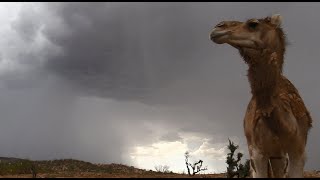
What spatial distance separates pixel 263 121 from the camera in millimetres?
8727

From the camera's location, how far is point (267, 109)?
8.74 m

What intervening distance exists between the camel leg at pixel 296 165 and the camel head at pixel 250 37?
6.12 ft

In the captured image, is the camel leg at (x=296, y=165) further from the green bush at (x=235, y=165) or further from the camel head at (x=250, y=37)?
the green bush at (x=235, y=165)

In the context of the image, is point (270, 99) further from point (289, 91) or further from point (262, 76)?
point (289, 91)

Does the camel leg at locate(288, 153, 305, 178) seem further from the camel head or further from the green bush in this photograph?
the green bush

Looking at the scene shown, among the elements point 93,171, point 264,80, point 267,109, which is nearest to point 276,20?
point 264,80

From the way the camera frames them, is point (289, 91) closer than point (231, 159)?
Yes

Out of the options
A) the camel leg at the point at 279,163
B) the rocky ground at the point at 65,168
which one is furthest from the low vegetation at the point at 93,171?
the camel leg at the point at 279,163

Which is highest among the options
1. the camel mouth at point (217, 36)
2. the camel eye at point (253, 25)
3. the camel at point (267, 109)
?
the camel eye at point (253, 25)

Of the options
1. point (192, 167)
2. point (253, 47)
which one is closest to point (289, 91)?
point (253, 47)

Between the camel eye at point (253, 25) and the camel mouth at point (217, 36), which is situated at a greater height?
the camel eye at point (253, 25)

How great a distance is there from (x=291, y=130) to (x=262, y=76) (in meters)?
1.08

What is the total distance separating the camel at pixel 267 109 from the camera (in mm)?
8648

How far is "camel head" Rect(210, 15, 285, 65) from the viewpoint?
347 inches
